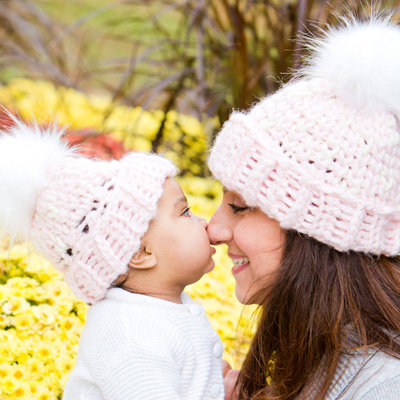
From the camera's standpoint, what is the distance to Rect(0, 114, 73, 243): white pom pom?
1780mm

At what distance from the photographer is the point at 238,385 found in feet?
6.63

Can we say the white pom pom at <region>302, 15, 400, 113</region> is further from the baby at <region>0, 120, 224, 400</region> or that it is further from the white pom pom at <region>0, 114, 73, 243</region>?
the white pom pom at <region>0, 114, 73, 243</region>

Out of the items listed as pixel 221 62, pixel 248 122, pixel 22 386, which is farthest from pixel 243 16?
pixel 22 386

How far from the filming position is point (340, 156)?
5.46 feet

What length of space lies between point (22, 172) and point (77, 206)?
20 cm

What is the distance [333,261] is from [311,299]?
0.14 metres

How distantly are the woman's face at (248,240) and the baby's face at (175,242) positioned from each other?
6cm

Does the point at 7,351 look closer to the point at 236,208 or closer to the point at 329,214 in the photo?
the point at 236,208

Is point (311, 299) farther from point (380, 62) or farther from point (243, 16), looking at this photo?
point (243, 16)

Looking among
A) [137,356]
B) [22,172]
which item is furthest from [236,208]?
[22,172]

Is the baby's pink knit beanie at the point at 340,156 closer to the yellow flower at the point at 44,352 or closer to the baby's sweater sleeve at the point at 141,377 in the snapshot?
the baby's sweater sleeve at the point at 141,377

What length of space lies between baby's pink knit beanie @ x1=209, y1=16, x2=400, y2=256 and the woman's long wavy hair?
0.26 feet

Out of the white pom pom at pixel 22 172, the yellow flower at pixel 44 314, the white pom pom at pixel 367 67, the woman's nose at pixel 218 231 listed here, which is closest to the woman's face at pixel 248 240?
the woman's nose at pixel 218 231

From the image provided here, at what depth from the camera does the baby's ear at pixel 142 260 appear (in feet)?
6.06
